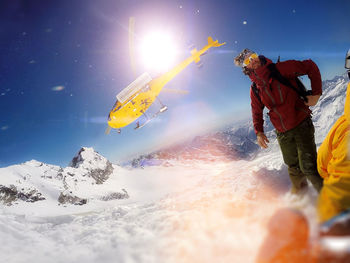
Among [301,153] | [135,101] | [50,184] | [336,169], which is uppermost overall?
[135,101]

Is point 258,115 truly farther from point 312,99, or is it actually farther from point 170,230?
point 170,230

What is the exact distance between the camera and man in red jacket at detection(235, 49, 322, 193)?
359 cm

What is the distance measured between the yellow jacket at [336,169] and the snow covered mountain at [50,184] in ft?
93.9

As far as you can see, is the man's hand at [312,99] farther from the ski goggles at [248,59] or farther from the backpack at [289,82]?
the ski goggles at [248,59]

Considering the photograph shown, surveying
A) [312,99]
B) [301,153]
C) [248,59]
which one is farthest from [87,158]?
[312,99]

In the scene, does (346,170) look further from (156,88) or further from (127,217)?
(156,88)

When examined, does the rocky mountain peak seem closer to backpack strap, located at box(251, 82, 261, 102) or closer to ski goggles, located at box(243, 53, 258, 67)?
backpack strap, located at box(251, 82, 261, 102)

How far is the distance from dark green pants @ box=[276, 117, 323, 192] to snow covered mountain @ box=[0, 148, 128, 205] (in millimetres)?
27992

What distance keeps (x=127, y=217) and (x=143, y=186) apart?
48.4 meters

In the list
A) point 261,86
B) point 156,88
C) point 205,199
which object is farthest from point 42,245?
point 156,88

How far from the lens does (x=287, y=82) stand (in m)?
3.65

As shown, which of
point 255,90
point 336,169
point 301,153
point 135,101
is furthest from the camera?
point 135,101

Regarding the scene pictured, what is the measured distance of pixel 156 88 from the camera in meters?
14.1

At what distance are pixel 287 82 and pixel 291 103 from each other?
367mm
